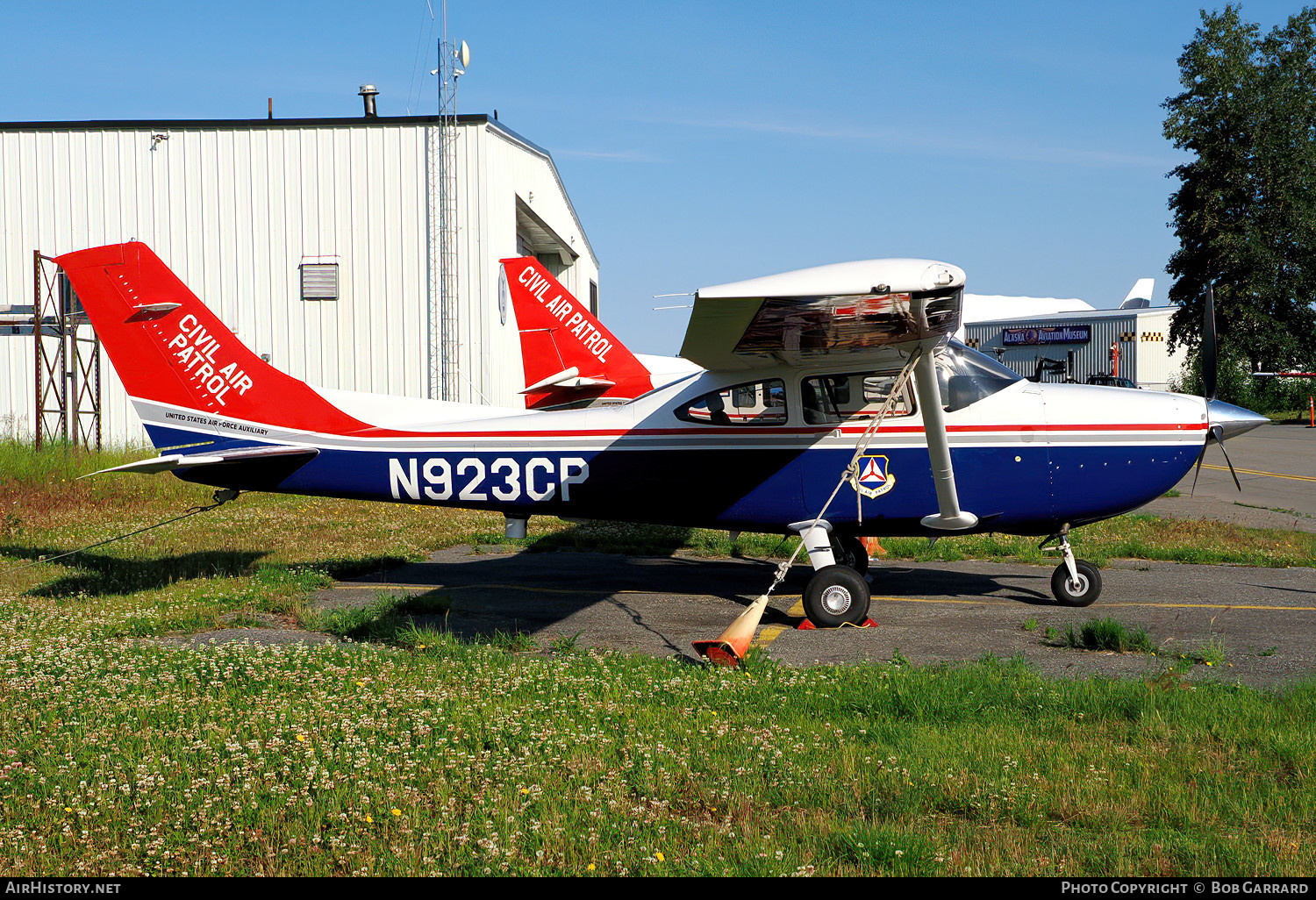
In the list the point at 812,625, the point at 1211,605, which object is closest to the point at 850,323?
the point at 812,625

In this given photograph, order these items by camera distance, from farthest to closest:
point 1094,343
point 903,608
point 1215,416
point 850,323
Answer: point 1094,343 → point 903,608 → point 1215,416 → point 850,323

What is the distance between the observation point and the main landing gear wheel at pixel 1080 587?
812 cm

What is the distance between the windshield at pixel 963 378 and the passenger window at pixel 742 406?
1.31m

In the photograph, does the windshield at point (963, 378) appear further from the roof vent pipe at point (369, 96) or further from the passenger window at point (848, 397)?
the roof vent pipe at point (369, 96)

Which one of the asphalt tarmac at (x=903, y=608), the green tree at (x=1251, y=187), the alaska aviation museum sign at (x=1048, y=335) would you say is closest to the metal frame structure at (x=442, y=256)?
the asphalt tarmac at (x=903, y=608)

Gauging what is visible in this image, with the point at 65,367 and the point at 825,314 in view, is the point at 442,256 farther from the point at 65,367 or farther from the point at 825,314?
the point at 825,314

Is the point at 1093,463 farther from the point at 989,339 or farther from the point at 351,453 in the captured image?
the point at 989,339

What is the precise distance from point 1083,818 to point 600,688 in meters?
2.50

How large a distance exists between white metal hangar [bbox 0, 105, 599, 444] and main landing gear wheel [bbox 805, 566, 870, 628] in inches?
515

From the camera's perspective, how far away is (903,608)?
26.8ft

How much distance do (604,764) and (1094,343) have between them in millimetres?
65154

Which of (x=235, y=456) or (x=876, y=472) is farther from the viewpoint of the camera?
(x=235, y=456)

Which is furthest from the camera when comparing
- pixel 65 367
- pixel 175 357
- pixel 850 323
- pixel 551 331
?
pixel 65 367

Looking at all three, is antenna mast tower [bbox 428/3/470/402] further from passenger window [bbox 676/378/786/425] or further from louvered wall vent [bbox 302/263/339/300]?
passenger window [bbox 676/378/786/425]
